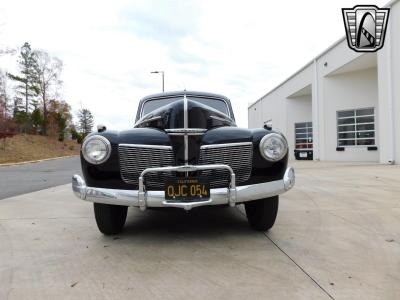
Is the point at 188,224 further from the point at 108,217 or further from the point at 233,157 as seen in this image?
the point at 233,157

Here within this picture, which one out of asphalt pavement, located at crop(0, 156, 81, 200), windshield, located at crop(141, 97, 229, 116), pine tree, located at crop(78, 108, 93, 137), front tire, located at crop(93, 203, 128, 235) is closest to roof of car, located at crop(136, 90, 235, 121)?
windshield, located at crop(141, 97, 229, 116)

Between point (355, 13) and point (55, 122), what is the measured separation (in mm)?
41226

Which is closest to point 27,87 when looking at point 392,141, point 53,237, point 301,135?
point 301,135

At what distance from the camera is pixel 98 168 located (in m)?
3.04

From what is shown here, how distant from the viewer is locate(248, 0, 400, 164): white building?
12828mm

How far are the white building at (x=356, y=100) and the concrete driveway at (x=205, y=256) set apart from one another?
9.59 m

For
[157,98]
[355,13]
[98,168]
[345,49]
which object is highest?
[345,49]

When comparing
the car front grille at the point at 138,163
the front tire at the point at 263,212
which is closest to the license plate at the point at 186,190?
the car front grille at the point at 138,163

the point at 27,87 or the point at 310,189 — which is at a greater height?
the point at 27,87

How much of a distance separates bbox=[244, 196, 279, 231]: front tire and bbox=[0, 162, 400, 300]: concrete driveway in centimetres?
10

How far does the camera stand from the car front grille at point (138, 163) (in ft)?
9.96

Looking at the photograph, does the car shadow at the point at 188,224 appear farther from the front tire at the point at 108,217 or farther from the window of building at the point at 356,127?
the window of building at the point at 356,127

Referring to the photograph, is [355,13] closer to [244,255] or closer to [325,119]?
[244,255]

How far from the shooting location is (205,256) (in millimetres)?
2811
